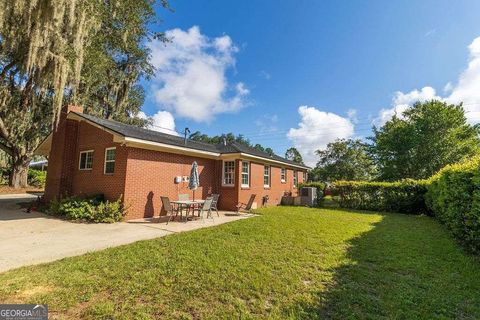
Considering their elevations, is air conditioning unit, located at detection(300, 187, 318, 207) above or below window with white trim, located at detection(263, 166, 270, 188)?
below

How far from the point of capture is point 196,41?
1327 centimetres

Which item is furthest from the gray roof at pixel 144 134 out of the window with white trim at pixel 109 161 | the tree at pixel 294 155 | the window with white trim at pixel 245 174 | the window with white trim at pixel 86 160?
the tree at pixel 294 155

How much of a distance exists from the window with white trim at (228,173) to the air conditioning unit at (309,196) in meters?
5.60

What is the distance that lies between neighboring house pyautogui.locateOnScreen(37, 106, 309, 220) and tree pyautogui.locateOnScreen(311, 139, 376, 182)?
19.6 metres

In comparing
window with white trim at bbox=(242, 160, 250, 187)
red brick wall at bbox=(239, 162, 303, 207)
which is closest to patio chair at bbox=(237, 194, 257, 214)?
red brick wall at bbox=(239, 162, 303, 207)

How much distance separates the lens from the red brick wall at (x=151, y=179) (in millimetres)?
9391

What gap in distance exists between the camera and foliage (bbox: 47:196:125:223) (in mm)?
8594

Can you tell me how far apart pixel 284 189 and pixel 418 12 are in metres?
11.7

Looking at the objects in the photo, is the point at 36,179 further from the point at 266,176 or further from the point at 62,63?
the point at 266,176

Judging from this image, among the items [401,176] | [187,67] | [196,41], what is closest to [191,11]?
[196,41]

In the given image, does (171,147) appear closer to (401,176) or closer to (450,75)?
(450,75)

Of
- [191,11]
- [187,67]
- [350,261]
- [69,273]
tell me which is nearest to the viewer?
[69,273]

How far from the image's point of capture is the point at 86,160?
37.1ft

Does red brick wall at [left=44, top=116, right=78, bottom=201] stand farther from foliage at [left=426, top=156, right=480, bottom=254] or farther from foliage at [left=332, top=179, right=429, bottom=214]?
foliage at [left=332, top=179, right=429, bottom=214]
